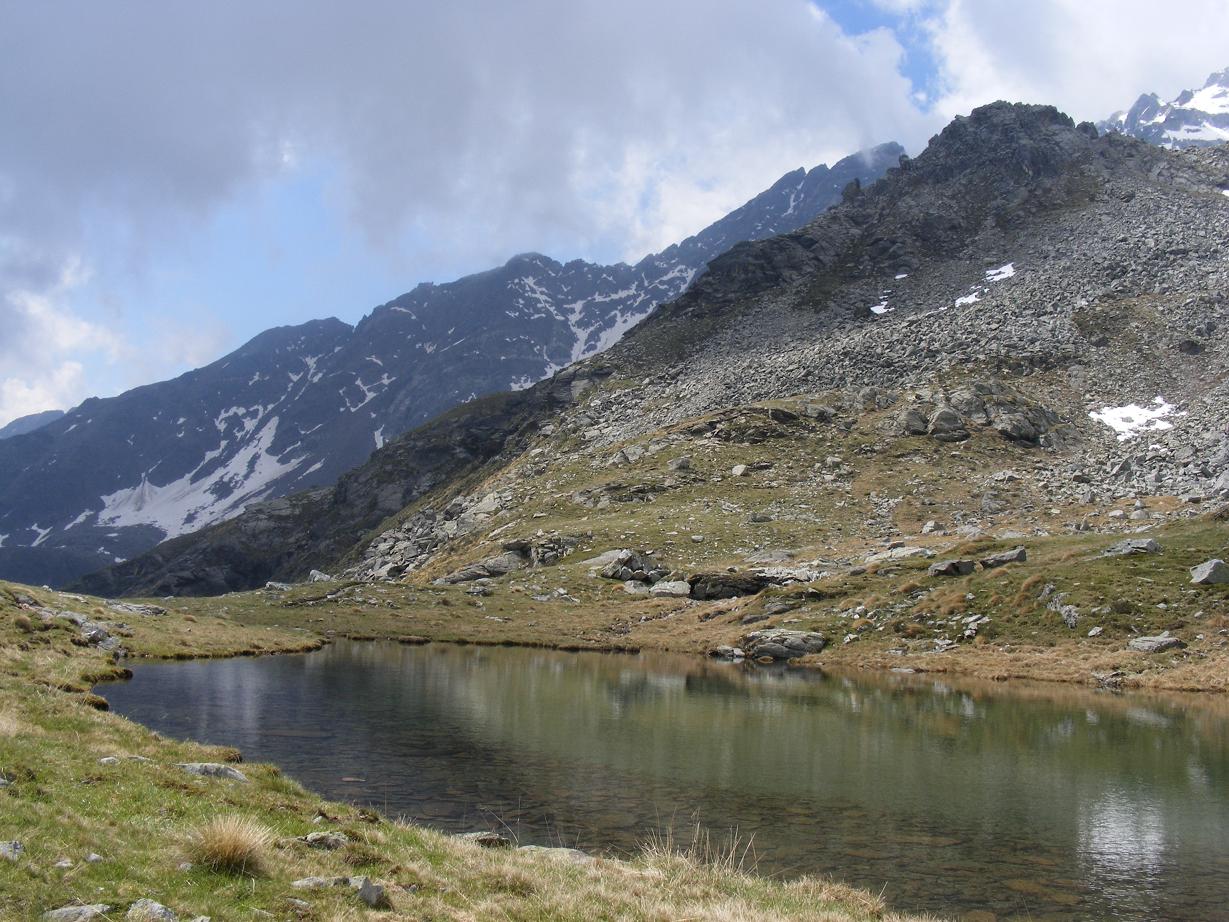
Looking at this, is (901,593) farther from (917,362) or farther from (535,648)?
(917,362)

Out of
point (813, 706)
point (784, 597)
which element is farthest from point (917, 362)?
point (813, 706)

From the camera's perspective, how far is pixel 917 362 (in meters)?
123

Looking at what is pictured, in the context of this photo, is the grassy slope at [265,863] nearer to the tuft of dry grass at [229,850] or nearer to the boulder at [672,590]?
the tuft of dry grass at [229,850]

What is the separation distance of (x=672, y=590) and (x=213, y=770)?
60.0 metres

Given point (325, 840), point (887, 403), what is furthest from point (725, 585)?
point (325, 840)

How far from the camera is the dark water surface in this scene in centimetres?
1891

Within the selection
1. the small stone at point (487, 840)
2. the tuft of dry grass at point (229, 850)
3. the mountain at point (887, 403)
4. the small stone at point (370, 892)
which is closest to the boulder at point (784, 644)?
the mountain at point (887, 403)

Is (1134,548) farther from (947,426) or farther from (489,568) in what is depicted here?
(489,568)

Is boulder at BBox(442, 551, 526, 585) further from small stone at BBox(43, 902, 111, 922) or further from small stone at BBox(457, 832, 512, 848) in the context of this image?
small stone at BBox(43, 902, 111, 922)

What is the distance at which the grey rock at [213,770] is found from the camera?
18000mm

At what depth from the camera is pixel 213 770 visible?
18.5 m

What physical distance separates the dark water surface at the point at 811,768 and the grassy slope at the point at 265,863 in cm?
381

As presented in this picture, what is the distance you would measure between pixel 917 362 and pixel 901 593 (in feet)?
234

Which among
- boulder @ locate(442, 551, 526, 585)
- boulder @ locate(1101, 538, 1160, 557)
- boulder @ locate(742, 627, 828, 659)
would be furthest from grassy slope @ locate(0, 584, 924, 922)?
boulder @ locate(442, 551, 526, 585)
